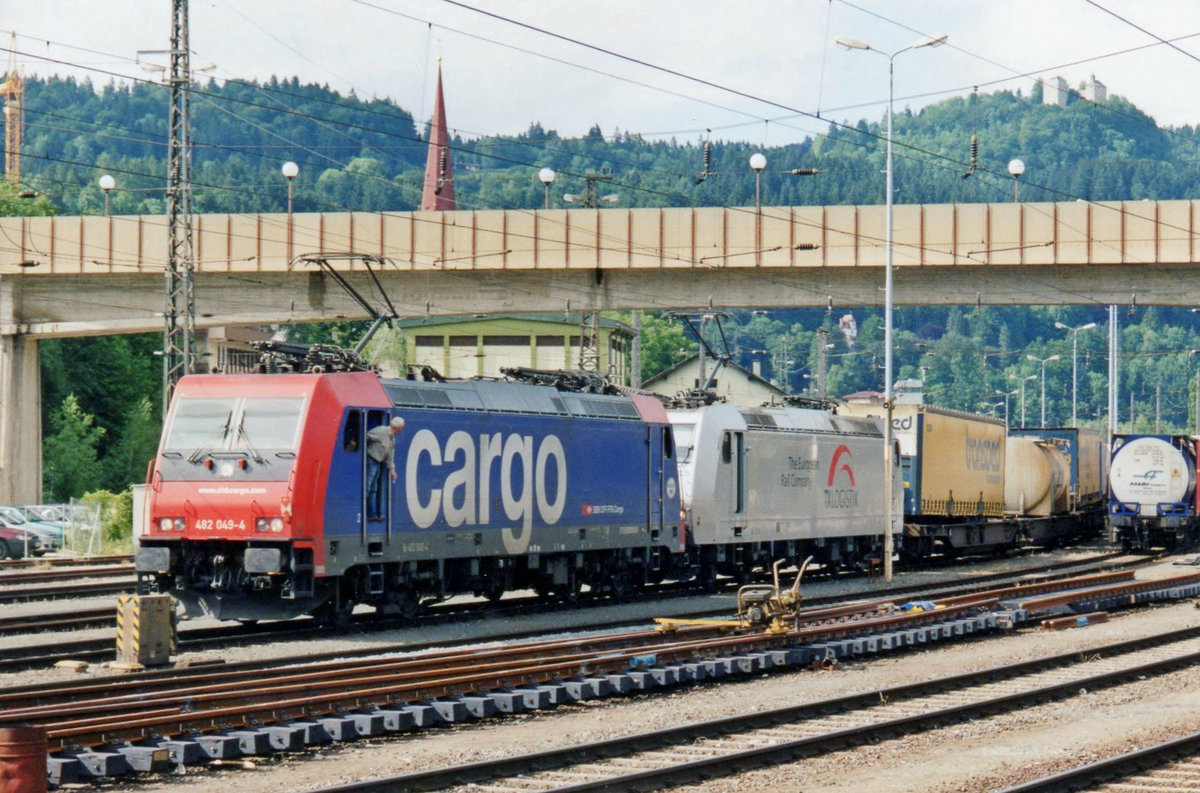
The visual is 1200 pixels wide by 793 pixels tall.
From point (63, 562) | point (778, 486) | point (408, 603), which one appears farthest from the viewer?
point (63, 562)

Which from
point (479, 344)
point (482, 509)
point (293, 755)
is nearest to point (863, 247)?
point (482, 509)

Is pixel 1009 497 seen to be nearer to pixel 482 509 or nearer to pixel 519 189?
pixel 482 509

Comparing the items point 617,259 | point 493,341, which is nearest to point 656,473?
point 617,259

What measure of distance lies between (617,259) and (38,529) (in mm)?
17809

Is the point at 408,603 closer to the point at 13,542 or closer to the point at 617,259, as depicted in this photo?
the point at 617,259

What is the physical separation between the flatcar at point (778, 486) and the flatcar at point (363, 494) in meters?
3.70

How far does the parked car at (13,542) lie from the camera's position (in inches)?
1695

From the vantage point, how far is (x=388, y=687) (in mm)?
15203

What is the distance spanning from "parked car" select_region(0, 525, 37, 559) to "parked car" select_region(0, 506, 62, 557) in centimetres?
67

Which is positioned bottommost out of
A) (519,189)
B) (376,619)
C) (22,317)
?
(376,619)

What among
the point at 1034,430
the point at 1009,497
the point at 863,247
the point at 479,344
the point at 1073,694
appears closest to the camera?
the point at 1073,694

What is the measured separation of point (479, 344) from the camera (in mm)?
99500

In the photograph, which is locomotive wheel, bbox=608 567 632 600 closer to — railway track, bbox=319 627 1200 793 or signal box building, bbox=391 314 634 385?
railway track, bbox=319 627 1200 793

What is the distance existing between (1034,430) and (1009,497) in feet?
22.9
